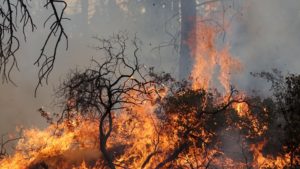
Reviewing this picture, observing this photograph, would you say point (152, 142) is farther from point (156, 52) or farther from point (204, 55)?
point (156, 52)

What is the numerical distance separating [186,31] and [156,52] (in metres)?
23.8

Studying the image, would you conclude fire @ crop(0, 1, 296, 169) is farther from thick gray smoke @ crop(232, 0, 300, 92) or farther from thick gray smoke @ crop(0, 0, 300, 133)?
thick gray smoke @ crop(232, 0, 300, 92)

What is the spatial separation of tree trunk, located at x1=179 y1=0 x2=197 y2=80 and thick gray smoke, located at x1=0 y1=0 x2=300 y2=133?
5.47 meters

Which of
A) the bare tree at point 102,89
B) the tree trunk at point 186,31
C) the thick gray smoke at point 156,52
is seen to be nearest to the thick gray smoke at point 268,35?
the thick gray smoke at point 156,52

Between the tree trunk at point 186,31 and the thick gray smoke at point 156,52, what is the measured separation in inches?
215

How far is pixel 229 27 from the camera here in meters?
45.3

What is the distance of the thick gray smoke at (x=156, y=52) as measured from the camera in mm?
39531

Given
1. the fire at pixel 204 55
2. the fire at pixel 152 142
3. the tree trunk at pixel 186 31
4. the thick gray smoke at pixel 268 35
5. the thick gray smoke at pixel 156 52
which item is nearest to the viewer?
the fire at pixel 152 142

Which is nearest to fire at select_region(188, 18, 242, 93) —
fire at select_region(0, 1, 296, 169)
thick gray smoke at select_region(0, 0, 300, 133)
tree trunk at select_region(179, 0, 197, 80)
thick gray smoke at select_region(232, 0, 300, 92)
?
tree trunk at select_region(179, 0, 197, 80)

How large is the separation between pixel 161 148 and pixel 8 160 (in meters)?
7.29

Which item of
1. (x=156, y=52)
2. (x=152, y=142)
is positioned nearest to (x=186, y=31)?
(x=152, y=142)

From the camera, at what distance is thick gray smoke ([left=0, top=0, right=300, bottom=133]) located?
39.5m

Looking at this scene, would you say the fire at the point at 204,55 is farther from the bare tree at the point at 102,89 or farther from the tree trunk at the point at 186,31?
the bare tree at the point at 102,89

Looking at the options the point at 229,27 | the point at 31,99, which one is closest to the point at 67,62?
the point at 31,99
